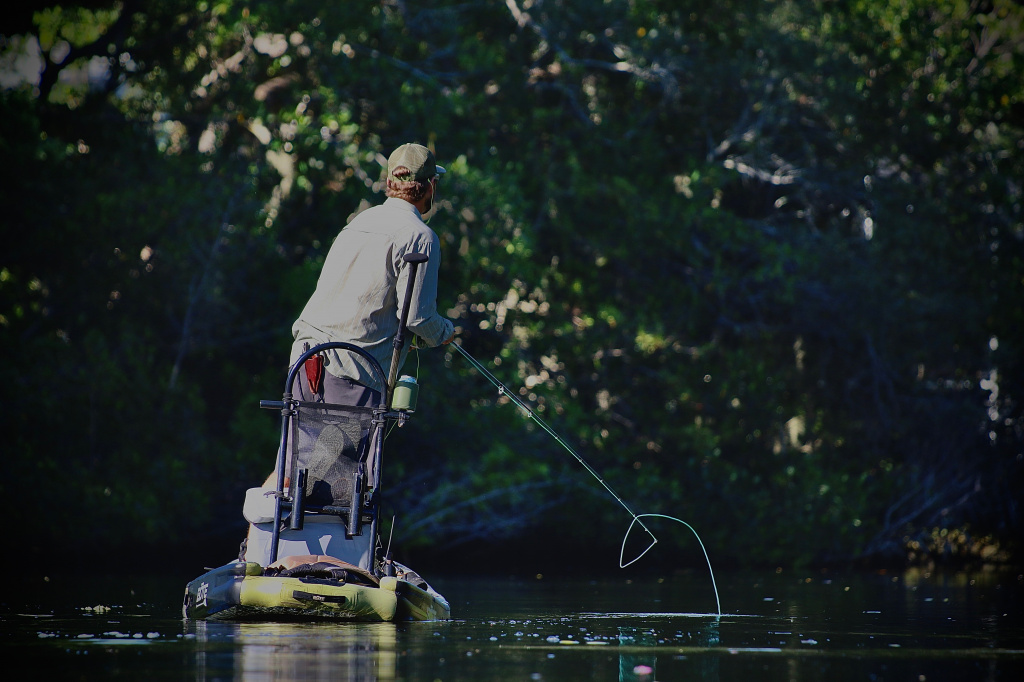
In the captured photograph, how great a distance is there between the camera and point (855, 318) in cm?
1535

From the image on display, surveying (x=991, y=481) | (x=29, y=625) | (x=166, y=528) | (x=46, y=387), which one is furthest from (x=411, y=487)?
(x=29, y=625)

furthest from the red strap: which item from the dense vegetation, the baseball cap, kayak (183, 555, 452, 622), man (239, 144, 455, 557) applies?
the dense vegetation

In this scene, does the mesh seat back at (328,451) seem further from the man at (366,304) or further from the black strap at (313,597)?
the black strap at (313,597)

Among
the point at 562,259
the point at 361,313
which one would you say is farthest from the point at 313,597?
the point at 562,259

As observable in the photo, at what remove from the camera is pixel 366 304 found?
6.50m

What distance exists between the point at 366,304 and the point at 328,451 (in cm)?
70

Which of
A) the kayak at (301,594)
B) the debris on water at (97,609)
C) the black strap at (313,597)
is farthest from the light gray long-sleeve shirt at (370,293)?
the debris on water at (97,609)

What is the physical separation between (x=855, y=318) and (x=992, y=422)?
1883 millimetres

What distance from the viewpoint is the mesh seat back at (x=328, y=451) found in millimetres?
6305

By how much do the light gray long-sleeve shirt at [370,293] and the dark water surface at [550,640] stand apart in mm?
1290

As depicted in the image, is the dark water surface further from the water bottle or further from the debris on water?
the water bottle

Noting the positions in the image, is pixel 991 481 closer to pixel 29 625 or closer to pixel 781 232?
pixel 781 232

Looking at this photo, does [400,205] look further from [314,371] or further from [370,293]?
[314,371]

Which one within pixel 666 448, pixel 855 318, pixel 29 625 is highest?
pixel 855 318
